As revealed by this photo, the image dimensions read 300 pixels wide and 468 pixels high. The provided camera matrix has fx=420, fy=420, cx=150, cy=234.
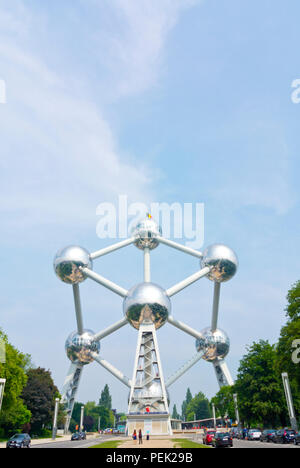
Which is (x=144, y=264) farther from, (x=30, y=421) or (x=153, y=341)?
(x=30, y=421)

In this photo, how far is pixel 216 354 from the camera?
49.0 m

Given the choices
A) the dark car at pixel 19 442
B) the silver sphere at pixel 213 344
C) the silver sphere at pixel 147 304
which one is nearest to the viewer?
the dark car at pixel 19 442

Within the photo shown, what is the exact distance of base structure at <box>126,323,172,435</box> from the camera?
34.0 metres

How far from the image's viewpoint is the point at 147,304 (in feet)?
115

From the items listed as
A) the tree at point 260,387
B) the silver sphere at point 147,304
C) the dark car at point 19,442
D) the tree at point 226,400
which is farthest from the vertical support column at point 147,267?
the dark car at point 19,442

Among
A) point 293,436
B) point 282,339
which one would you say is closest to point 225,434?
point 293,436

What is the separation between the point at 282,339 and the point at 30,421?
3037cm

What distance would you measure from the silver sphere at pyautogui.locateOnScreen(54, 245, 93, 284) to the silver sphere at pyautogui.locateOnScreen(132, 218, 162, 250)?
246 inches

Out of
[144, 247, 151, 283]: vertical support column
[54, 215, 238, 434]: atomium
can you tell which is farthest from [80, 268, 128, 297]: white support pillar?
[144, 247, 151, 283]: vertical support column

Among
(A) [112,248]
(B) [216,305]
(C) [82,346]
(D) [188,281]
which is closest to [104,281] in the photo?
(A) [112,248]

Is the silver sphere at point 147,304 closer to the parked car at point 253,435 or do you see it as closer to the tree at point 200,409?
the parked car at point 253,435

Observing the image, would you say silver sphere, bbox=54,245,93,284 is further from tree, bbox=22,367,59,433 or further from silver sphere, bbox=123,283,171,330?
tree, bbox=22,367,59,433

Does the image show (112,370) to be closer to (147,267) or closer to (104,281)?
(104,281)

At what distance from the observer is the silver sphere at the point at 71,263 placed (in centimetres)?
4103
